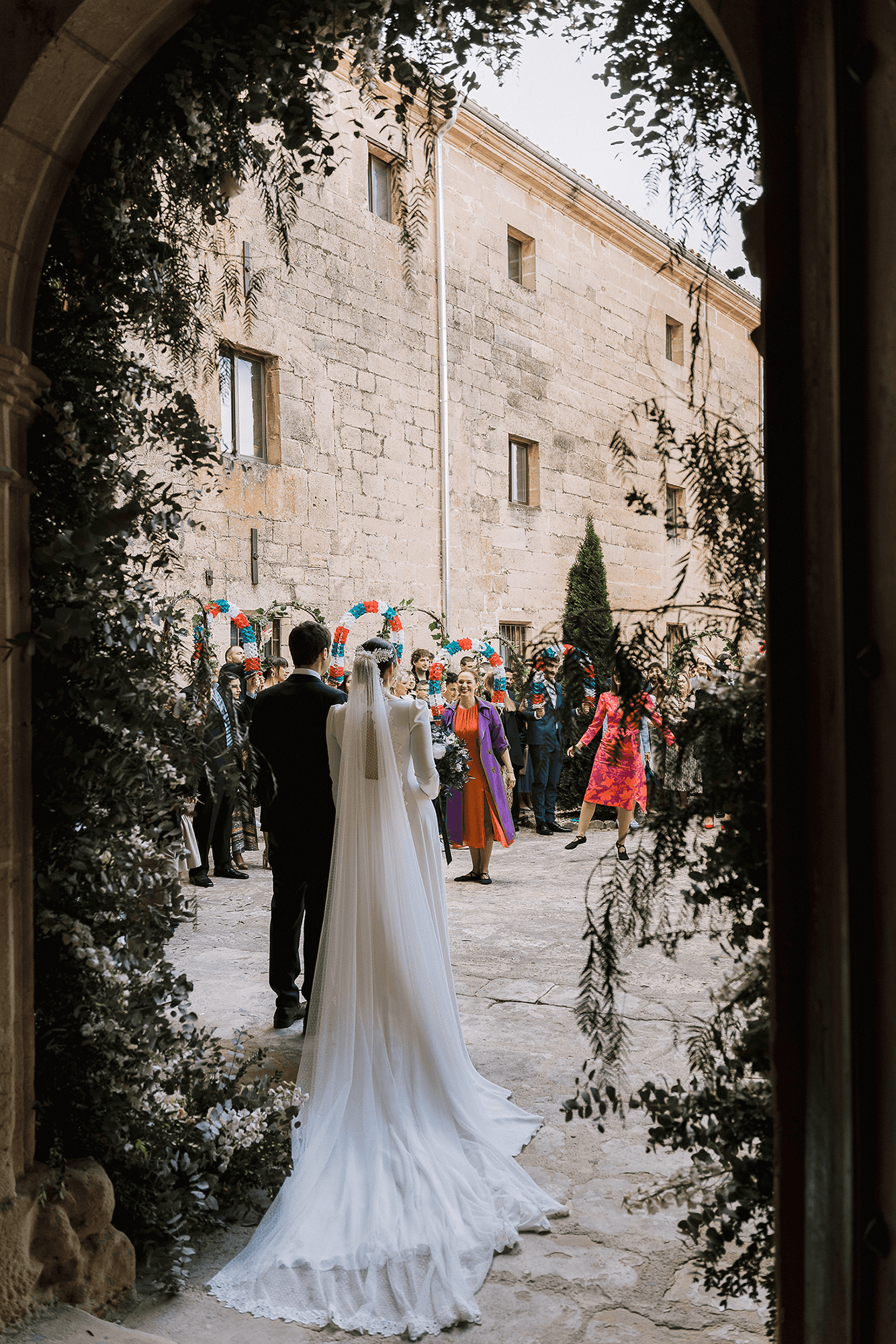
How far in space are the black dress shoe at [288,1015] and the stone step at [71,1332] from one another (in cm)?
244

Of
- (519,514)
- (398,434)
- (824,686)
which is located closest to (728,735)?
(824,686)

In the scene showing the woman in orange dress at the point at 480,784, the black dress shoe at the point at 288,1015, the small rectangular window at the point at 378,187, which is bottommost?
the black dress shoe at the point at 288,1015

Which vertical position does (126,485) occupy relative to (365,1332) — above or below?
above

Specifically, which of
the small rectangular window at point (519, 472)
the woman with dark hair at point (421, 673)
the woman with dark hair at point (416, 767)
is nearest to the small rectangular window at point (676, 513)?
the woman with dark hair at point (416, 767)

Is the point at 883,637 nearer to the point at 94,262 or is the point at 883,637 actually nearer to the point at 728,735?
the point at 728,735

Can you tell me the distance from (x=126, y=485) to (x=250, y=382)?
8.26 meters

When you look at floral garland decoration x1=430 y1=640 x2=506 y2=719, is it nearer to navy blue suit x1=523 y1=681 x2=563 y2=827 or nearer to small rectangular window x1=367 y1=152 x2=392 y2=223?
navy blue suit x1=523 y1=681 x2=563 y2=827

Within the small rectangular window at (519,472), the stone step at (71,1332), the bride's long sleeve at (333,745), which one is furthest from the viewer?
the small rectangular window at (519,472)

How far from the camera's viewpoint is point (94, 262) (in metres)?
2.60

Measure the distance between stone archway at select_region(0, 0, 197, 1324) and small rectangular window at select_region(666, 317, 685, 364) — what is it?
15.3m

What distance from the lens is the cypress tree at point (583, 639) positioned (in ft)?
6.03

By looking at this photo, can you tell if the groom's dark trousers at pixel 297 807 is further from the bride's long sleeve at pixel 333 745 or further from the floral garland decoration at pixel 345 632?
the floral garland decoration at pixel 345 632

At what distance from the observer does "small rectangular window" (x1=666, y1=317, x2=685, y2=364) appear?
16781 mm

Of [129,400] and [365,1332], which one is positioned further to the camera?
[129,400]
